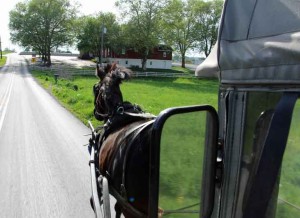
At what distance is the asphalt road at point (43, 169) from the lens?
5.14 metres

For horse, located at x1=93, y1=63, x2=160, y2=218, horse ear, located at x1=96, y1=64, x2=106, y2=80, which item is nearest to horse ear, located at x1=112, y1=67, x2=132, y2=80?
horse, located at x1=93, y1=63, x2=160, y2=218

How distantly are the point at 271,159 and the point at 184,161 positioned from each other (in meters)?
→ 0.71

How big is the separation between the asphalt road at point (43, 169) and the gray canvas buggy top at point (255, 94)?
140 inches

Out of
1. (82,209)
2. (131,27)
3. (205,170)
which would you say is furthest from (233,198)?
(131,27)

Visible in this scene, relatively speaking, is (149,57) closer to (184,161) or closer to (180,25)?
(180,25)

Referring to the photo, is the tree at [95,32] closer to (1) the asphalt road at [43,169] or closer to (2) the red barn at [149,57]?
(2) the red barn at [149,57]

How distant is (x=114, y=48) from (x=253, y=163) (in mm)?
57319

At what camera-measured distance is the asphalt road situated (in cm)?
514

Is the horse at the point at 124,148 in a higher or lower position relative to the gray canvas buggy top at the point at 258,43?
lower

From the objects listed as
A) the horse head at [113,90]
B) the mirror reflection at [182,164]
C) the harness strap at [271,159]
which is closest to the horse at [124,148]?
the horse head at [113,90]

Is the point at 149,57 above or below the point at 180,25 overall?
below

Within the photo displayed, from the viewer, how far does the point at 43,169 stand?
6.94 metres

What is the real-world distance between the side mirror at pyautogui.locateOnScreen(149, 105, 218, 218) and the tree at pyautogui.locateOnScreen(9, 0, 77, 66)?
61417 mm

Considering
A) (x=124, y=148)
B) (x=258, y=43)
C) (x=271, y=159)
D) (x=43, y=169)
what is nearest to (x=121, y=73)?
(x=124, y=148)
